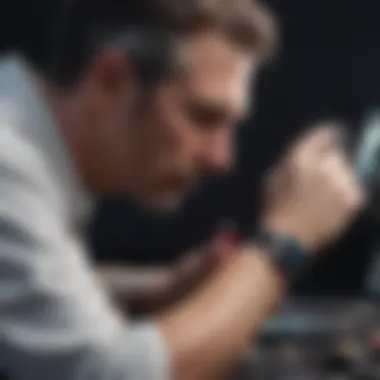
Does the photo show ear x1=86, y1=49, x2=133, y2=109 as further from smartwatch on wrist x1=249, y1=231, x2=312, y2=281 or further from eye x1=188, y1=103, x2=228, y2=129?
smartwatch on wrist x1=249, y1=231, x2=312, y2=281

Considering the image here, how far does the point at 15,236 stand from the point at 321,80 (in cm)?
41

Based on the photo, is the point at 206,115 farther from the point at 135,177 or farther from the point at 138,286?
the point at 138,286

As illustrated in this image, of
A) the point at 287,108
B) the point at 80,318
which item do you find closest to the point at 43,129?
the point at 80,318

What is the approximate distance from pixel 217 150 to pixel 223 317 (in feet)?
0.65

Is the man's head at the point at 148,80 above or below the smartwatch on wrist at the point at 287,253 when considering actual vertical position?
above

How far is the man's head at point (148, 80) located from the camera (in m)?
0.77

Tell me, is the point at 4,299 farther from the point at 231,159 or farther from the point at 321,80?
the point at 321,80

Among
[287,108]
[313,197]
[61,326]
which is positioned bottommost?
[61,326]

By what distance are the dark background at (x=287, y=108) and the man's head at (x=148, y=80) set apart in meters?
0.11

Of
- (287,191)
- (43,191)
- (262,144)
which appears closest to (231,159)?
(262,144)

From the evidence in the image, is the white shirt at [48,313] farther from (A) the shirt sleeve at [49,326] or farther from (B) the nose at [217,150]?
(B) the nose at [217,150]

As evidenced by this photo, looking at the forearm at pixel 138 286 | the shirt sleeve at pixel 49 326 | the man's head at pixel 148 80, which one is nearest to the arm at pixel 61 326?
the shirt sleeve at pixel 49 326

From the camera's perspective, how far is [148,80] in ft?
2.57

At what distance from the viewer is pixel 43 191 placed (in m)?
0.75
